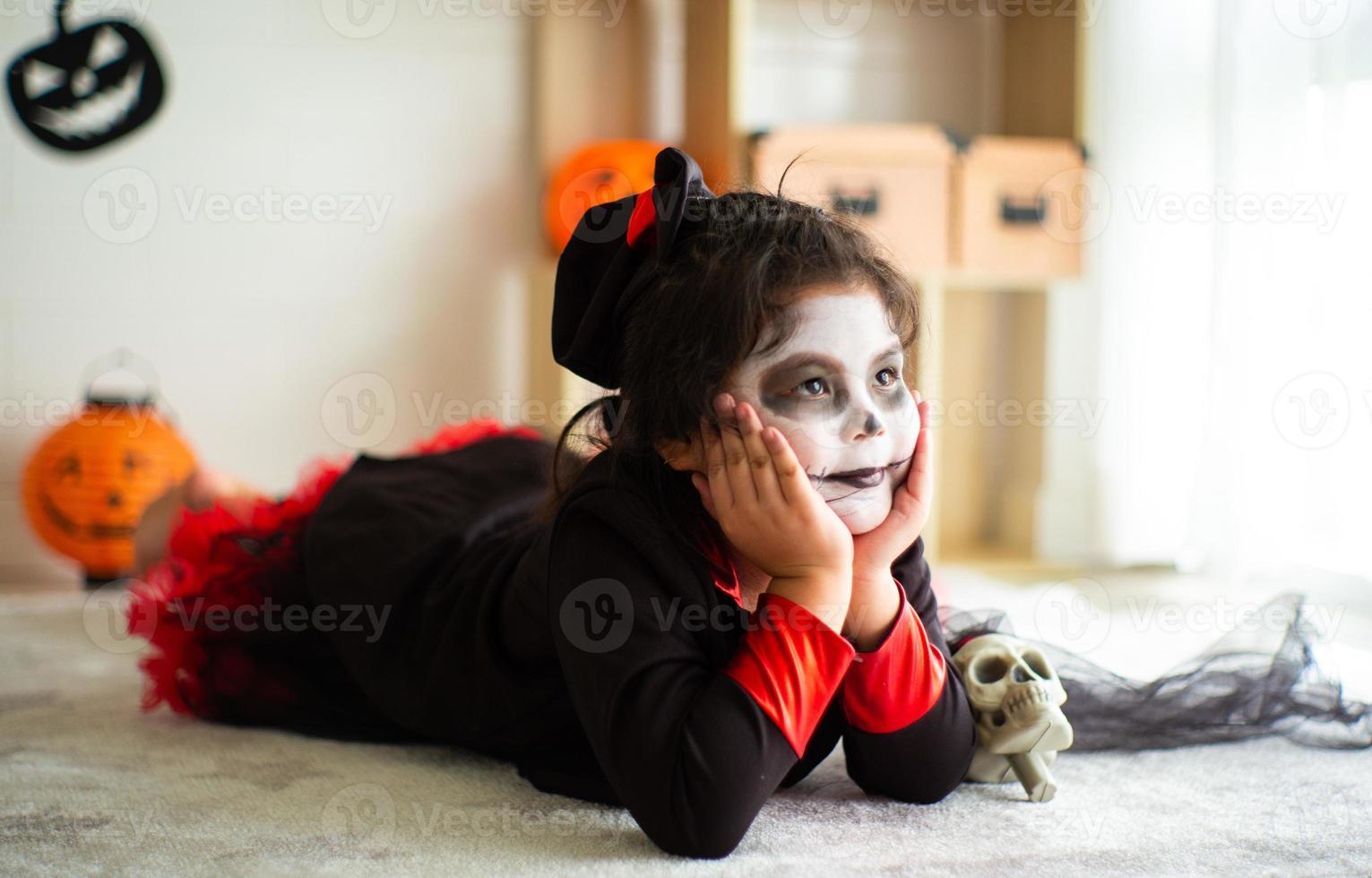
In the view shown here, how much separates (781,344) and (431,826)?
0.43 m

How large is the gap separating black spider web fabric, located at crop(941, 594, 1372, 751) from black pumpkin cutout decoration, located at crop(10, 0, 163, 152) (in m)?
1.93

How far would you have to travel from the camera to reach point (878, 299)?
0.86 meters

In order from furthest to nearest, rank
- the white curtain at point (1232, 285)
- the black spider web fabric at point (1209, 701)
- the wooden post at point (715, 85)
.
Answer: the wooden post at point (715, 85) < the white curtain at point (1232, 285) < the black spider web fabric at point (1209, 701)

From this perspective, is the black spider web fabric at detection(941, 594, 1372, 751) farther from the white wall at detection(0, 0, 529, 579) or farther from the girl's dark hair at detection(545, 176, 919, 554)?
the white wall at detection(0, 0, 529, 579)

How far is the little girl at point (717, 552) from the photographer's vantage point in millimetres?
785

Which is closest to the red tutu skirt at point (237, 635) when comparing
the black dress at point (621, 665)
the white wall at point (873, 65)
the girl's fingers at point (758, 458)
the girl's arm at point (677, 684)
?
the black dress at point (621, 665)

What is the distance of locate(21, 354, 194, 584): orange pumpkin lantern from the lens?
2008 millimetres

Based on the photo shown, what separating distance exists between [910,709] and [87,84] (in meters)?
2.10

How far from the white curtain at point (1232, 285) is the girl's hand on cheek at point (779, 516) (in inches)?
49.4

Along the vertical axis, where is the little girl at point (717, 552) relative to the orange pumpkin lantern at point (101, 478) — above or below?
above

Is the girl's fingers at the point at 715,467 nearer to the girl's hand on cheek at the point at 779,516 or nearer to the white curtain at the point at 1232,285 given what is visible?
the girl's hand on cheek at the point at 779,516

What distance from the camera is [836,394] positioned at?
0.82 m

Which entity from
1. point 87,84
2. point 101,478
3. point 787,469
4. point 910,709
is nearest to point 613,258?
point 787,469

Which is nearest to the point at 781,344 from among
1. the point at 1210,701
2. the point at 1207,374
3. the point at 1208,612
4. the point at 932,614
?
the point at 932,614
